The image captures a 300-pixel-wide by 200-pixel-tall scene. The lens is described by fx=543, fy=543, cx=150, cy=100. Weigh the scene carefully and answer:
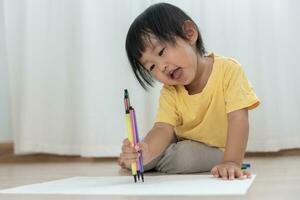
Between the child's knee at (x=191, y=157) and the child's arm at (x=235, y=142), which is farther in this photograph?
the child's knee at (x=191, y=157)

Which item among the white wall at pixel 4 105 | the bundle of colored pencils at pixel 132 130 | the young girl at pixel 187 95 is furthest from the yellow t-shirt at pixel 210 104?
the white wall at pixel 4 105

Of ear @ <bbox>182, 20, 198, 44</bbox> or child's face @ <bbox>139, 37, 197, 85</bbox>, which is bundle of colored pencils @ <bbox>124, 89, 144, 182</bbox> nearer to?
child's face @ <bbox>139, 37, 197, 85</bbox>

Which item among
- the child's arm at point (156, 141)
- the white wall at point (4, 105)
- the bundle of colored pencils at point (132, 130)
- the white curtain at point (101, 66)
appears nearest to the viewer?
the bundle of colored pencils at point (132, 130)

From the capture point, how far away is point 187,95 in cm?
128

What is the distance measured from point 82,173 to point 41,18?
24.5 inches

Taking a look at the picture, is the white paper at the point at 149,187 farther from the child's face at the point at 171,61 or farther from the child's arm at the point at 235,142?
the child's face at the point at 171,61

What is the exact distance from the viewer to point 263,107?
162 centimetres

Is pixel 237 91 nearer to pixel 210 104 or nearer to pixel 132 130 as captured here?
pixel 210 104

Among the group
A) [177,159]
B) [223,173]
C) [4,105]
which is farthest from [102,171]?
[4,105]

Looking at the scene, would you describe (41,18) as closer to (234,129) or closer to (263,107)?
(263,107)

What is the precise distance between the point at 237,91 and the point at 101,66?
61cm

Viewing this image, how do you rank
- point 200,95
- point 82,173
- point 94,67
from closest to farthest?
1. point 200,95
2. point 82,173
3. point 94,67

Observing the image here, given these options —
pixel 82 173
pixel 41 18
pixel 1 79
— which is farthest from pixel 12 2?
pixel 82 173

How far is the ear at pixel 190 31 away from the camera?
A: 48.5 inches
